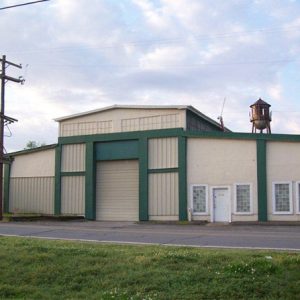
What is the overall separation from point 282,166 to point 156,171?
26.4ft

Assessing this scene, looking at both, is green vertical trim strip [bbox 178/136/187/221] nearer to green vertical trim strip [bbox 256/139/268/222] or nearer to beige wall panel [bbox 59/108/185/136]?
beige wall panel [bbox 59/108/185/136]

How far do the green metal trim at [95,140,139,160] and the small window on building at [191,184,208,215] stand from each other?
4814 millimetres

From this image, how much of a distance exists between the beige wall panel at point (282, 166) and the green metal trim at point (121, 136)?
19.5 feet

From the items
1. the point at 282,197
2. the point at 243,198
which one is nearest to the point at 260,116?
the point at 243,198

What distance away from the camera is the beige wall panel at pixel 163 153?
110 ft

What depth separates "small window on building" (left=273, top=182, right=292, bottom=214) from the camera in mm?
29938

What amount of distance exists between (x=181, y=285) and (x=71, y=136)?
97.3ft

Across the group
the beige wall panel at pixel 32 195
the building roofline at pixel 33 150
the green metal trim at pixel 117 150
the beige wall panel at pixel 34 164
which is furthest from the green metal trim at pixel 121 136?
the beige wall panel at pixel 32 195

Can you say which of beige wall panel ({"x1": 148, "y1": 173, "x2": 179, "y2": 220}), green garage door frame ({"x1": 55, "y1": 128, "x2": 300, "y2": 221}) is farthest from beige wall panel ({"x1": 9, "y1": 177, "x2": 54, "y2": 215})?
beige wall panel ({"x1": 148, "y1": 173, "x2": 179, "y2": 220})

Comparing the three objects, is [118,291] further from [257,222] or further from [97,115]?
[97,115]

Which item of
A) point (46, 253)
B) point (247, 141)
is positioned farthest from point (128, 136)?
point (46, 253)

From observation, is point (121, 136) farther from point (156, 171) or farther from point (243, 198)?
point (243, 198)

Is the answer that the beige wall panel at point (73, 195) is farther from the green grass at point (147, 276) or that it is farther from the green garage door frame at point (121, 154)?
the green grass at point (147, 276)

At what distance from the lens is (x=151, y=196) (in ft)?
112
